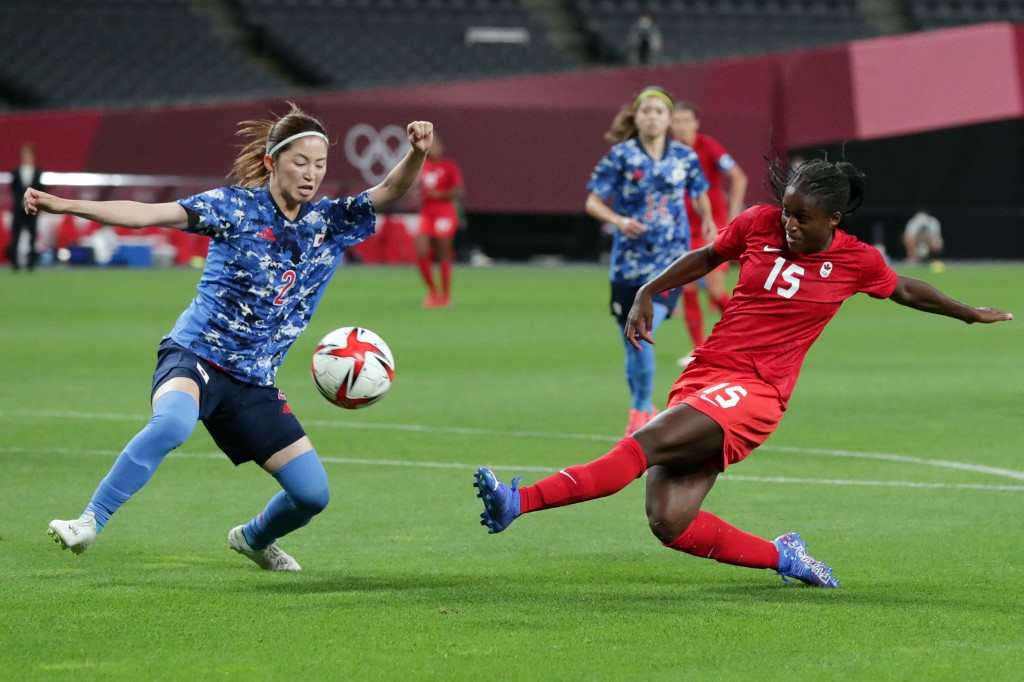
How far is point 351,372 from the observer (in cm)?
645

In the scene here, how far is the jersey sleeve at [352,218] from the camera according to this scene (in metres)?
6.35

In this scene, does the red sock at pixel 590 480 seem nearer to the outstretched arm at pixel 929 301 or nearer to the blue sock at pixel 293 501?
the blue sock at pixel 293 501

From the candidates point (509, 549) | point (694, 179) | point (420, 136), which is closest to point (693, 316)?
point (694, 179)

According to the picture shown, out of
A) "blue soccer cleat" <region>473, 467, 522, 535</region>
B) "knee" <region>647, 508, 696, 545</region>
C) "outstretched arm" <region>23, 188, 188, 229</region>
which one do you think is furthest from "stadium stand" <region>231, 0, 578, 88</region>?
"blue soccer cleat" <region>473, 467, 522, 535</region>

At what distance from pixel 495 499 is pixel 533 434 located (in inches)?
207

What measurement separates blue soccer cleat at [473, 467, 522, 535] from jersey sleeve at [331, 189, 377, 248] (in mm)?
1383

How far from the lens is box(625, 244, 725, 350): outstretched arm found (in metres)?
6.16

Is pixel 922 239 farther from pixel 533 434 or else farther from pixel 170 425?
pixel 170 425

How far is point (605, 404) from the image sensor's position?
12.4 metres

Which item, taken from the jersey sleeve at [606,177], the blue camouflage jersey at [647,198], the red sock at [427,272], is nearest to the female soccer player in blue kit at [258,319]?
the blue camouflage jersey at [647,198]

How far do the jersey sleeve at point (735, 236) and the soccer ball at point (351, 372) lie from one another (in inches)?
56.8

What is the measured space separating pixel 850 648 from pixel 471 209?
3104 cm

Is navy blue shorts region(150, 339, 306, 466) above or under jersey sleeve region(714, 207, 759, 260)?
under

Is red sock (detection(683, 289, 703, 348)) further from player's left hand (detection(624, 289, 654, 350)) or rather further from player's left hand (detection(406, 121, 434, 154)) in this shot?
player's left hand (detection(406, 121, 434, 154))
